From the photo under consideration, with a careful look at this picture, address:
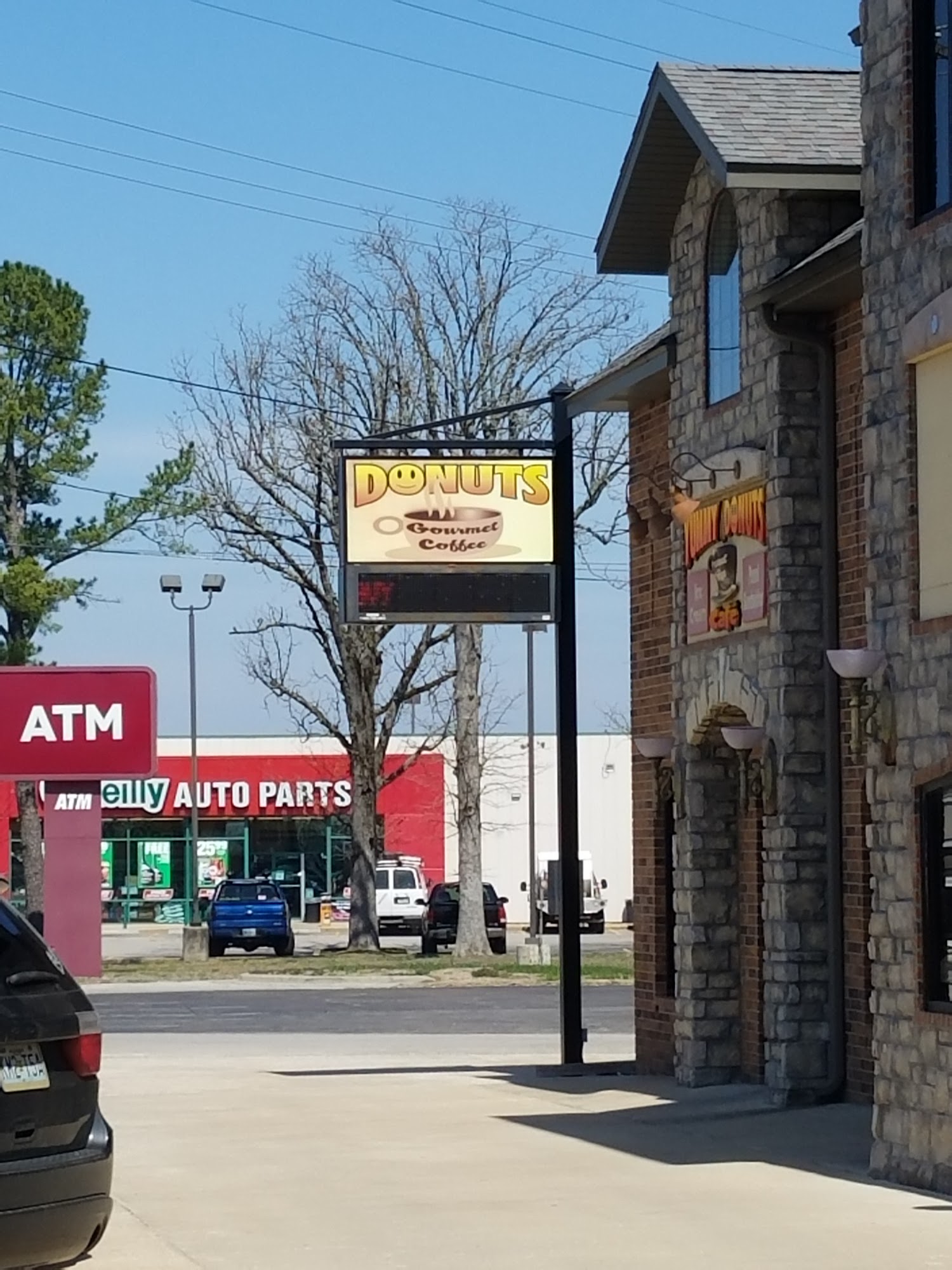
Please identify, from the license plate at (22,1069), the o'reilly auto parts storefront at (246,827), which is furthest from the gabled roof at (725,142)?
the o'reilly auto parts storefront at (246,827)

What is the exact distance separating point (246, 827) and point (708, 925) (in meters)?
52.1

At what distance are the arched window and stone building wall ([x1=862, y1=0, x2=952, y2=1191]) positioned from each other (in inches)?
144

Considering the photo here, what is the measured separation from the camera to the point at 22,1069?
7805mm

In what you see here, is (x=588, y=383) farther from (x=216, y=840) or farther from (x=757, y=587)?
(x=216, y=840)

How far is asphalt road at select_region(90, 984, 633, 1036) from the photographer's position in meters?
27.4

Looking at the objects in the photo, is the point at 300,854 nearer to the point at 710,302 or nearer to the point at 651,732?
the point at 651,732

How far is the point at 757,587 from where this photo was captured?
15672 millimetres

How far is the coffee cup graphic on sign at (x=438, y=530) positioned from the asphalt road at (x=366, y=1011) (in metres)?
8.91

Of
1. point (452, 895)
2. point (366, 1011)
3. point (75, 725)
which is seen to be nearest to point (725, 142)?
point (366, 1011)

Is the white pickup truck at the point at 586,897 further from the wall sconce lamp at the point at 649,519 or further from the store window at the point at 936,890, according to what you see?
the store window at the point at 936,890

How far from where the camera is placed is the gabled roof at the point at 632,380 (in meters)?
17.8

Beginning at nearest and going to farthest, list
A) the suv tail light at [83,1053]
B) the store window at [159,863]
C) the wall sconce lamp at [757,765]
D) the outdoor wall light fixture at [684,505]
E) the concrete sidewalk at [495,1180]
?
the suv tail light at [83,1053], the concrete sidewalk at [495,1180], the wall sconce lamp at [757,765], the outdoor wall light fixture at [684,505], the store window at [159,863]

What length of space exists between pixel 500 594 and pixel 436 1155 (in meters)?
6.93

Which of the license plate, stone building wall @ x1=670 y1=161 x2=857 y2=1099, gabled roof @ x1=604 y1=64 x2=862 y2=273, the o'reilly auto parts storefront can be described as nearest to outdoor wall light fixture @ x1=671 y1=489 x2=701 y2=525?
stone building wall @ x1=670 y1=161 x2=857 y2=1099
